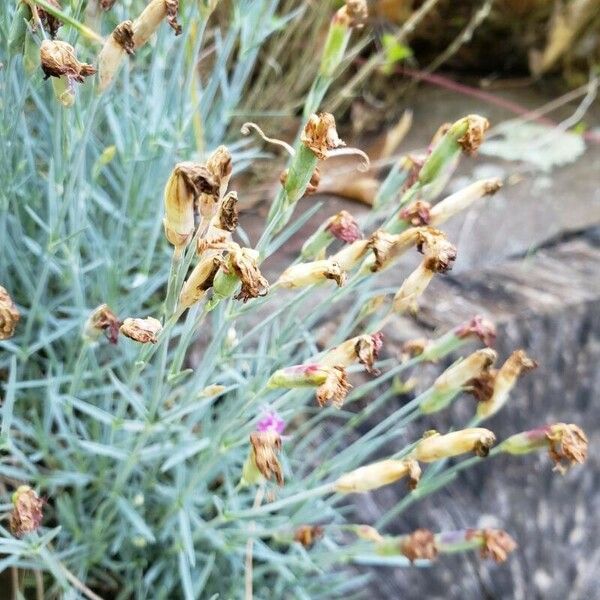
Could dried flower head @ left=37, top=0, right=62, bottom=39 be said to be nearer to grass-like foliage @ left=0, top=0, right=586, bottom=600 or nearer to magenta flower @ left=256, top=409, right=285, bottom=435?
grass-like foliage @ left=0, top=0, right=586, bottom=600

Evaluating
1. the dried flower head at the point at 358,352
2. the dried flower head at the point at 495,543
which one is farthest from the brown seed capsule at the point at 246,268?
the dried flower head at the point at 495,543

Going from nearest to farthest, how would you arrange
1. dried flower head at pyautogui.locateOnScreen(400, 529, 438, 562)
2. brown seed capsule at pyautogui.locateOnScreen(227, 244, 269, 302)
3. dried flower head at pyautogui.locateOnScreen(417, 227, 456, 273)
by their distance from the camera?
brown seed capsule at pyautogui.locateOnScreen(227, 244, 269, 302)
dried flower head at pyautogui.locateOnScreen(417, 227, 456, 273)
dried flower head at pyautogui.locateOnScreen(400, 529, 438, 562)

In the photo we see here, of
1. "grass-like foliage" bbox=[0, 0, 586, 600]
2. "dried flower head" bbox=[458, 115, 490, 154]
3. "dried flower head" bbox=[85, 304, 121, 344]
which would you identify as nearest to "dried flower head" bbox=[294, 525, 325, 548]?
"grass-like foliage" bbox=[0, 0, 586, 600]

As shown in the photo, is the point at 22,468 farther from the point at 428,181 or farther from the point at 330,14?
the point at 330,14

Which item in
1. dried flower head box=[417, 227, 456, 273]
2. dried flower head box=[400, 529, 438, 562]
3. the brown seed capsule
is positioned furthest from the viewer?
dried flower head box=[400, 529, 438, 562]

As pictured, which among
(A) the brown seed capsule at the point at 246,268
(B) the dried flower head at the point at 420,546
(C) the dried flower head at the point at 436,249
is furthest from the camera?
(B) the dried flower head at the point at 420,546

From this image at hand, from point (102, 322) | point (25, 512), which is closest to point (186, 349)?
point (102, 322)

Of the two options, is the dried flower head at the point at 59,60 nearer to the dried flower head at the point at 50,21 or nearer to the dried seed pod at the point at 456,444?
the dried flower head at the point at 50,21

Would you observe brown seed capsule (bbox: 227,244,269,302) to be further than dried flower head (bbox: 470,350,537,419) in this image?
No

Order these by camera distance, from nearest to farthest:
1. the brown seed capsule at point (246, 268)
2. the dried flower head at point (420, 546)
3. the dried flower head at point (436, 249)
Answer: the brown seed capsule at point (246, 268), the dried flower head at point (436, 249), the dried flower head at point (420, 546)
